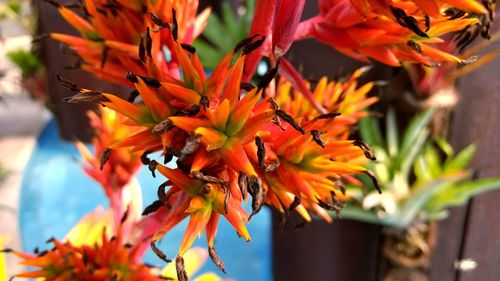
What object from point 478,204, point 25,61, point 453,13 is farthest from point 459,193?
point 25,61

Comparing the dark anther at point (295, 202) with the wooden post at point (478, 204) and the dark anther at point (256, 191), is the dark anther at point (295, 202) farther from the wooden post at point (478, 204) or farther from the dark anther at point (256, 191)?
the wooden post at point (478, 204)

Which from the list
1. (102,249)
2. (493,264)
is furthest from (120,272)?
(493,264)

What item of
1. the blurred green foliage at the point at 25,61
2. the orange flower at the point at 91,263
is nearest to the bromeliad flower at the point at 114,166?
the orange flower at the point at 91,263

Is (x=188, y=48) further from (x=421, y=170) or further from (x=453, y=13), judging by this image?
(x=421, y=170)

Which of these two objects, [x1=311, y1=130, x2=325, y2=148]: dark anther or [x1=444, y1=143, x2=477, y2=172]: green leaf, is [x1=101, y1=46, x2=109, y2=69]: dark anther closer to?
[x1=311, y1=130, x2=325, y2=148]: dark anther

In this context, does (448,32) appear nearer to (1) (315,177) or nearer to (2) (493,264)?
(1) (315,177)

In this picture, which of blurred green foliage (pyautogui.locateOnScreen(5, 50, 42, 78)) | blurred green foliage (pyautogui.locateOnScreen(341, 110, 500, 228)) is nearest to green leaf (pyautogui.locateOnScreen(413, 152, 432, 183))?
blurred green foliage (pyautogui.locateOnScreen(341, 110, 500, 228))
